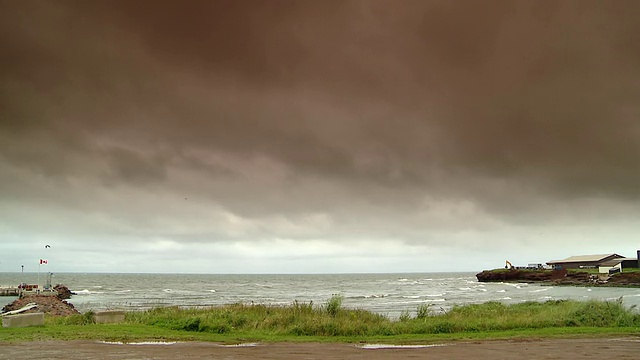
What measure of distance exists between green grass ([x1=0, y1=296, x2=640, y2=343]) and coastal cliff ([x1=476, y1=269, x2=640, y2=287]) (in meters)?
83.7

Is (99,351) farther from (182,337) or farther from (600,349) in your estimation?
(600,349)

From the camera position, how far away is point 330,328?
24.8 m

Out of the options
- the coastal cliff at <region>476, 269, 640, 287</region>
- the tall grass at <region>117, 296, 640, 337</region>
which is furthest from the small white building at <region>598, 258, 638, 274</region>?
the tall grass at <region>117, 296, 640, 337</region>

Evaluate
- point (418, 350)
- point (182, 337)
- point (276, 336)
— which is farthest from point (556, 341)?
point (182, 337)

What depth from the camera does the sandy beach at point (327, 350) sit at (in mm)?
17359

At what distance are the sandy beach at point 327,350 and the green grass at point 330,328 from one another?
68.1 inches

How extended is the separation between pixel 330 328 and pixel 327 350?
208 inches

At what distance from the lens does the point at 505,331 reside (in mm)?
25016

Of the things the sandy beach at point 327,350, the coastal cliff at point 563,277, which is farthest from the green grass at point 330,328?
the coastal cliff at point 563,277

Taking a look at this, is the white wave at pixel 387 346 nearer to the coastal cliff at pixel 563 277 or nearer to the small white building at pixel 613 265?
the coastal cliff at pixel 563 277

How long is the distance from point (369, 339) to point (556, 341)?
7.60m

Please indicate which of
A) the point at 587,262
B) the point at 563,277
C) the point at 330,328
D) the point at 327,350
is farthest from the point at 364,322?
the point at 587,262

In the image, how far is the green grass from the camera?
890 inches

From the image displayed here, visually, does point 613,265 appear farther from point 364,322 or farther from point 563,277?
point 364,322
